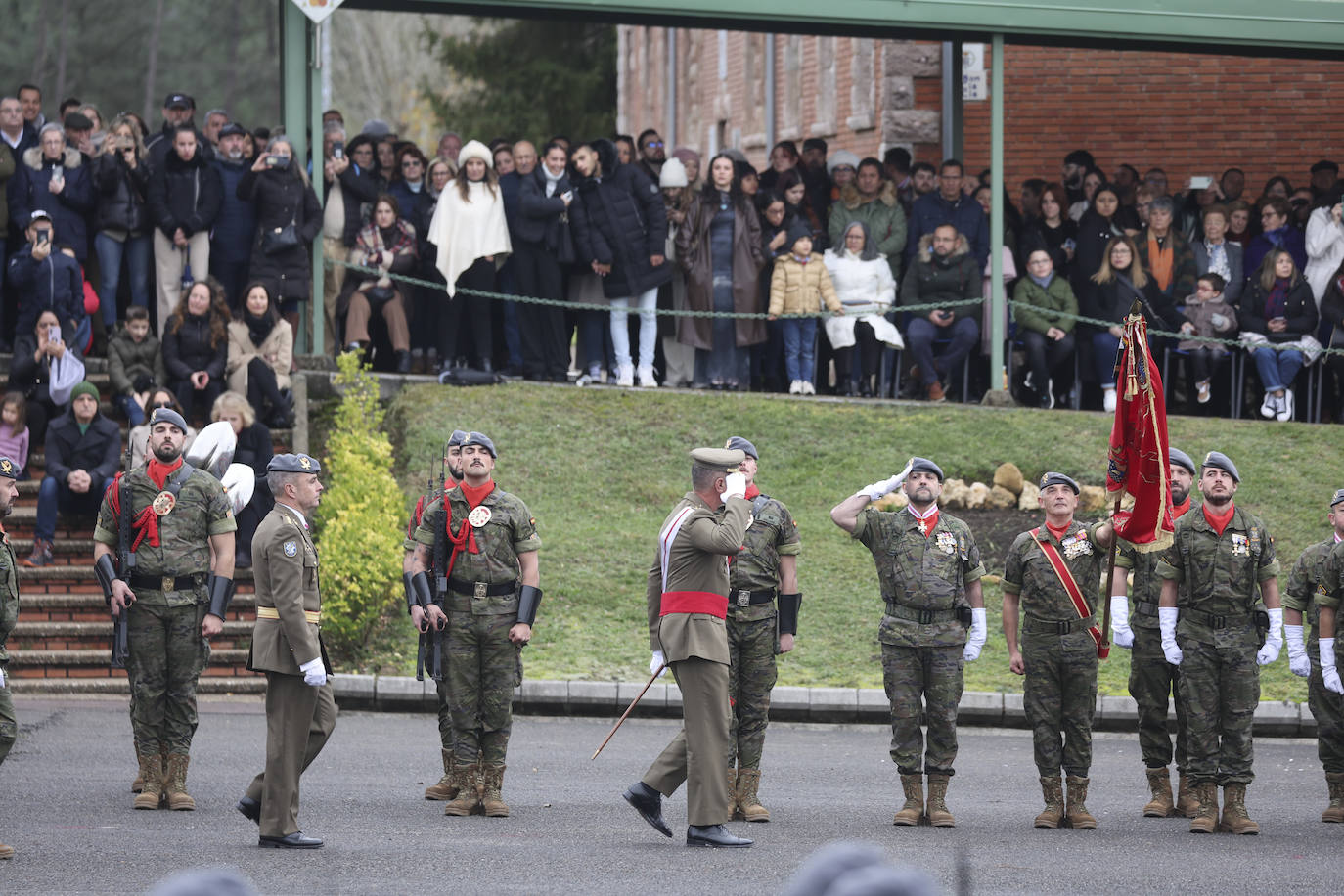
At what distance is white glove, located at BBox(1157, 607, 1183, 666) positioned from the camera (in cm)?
1095

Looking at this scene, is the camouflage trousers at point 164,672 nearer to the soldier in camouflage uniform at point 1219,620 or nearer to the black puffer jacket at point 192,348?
the soldier in camouflage uniform at point 1219,620

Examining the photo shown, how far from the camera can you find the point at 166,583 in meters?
10.8

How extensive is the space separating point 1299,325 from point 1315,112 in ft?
29.6

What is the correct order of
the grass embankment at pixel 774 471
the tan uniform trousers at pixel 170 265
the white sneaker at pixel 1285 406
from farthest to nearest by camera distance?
1. the white sneaker at pixel 1285 406
2. the tan uniform trousers at pixel 170 265
3. the grass embankment at pixel 774 471

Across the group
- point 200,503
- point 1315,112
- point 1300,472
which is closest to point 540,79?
point 1315,112

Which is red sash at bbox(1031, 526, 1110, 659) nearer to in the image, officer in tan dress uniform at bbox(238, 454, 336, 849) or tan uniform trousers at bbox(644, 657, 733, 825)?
tan uniform trousers at bbox(644, 657, 733, 825)

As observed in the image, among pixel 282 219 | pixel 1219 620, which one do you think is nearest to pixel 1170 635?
pixel 1219 620

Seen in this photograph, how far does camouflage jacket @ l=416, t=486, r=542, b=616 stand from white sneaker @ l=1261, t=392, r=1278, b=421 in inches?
441

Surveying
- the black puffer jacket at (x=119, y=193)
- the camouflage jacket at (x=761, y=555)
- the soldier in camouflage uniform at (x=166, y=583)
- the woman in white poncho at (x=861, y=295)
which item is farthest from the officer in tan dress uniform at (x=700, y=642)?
the woman in white poncho at (x=861, y=295)

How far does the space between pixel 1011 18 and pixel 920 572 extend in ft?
35.3

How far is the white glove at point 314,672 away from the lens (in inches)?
367

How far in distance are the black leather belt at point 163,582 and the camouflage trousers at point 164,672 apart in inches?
4.3

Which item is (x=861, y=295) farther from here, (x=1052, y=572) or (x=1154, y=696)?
(x=1052, y=572)

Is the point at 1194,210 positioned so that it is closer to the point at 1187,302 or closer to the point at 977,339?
the point at 1187,302
